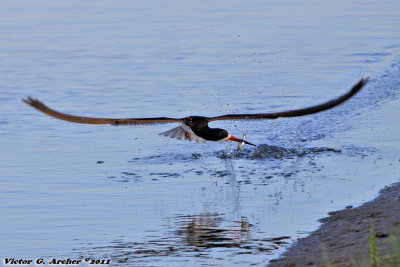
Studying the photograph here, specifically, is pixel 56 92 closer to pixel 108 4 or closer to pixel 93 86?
pixel 93 86

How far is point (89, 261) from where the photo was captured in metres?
8.18

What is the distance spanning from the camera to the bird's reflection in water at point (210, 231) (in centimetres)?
869

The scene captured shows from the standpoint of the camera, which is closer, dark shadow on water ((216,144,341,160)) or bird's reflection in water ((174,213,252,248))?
bird's reflection in water ((174,213,252,248))

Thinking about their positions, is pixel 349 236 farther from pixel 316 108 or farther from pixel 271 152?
pixel 271 152

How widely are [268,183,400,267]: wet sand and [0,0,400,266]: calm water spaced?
238 mm

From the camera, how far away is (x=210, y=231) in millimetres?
9102

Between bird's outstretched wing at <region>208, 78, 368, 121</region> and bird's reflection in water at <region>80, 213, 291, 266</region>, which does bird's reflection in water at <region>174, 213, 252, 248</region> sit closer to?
bird's reflection in water at <region>80, 213, 291, 266</region>

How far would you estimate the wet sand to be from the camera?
7578 mm

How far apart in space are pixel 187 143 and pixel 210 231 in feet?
16.5

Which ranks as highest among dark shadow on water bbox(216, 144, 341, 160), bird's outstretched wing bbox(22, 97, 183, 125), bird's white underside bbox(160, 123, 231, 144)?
bird's white underside bbox(160, 123, 231, 144)

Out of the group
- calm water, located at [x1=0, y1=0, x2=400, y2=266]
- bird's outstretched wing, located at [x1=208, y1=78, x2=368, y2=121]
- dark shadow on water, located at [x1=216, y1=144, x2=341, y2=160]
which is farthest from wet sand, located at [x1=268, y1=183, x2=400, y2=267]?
dark shadow on water, located at [x1=216, y1=144, x2=341, y2=160]

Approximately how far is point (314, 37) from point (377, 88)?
6743mm

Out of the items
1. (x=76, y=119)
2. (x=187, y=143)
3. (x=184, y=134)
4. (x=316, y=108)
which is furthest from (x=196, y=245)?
(x=187, y=143)

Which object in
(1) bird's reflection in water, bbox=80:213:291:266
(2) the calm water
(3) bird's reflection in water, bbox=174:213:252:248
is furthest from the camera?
(2) the calm water
